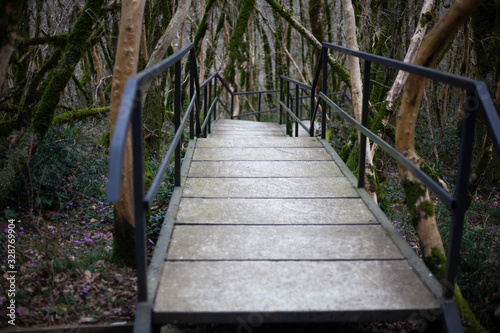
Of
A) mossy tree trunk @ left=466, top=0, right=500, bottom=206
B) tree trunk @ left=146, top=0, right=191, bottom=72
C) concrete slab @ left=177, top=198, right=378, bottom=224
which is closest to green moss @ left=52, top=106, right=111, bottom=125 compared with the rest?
tree trunk @ left=146, top=0, right=191, bottom=72

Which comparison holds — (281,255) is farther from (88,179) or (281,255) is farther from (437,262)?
(88,179)

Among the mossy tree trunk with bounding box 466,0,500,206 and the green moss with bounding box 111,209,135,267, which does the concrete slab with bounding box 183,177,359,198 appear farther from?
the mossy tree trunk with bounding box 466,0,500,206

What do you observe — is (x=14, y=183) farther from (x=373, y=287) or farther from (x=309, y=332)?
(x=373, y=287)

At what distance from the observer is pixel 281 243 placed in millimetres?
2738

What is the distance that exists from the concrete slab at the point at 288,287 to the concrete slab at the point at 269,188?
3.20ft

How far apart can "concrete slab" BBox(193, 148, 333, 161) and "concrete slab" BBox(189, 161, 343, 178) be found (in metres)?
0.12

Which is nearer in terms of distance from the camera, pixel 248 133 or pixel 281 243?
pixel 281 243

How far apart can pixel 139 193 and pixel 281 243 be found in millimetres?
1065

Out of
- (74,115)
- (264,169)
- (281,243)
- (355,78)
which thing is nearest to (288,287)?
(281,243)

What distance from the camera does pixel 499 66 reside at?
5012 millimetres

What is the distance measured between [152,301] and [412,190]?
1946 millimetres

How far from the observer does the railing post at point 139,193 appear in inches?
81.1

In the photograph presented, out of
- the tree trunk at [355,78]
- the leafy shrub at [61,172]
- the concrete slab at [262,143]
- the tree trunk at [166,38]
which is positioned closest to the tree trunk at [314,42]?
the tree trunk at [355,78]

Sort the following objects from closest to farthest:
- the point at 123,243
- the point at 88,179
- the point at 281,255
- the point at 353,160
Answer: the point at 281,255 → the point at 123,243 → the point at 88,179 → the point at 353,160
